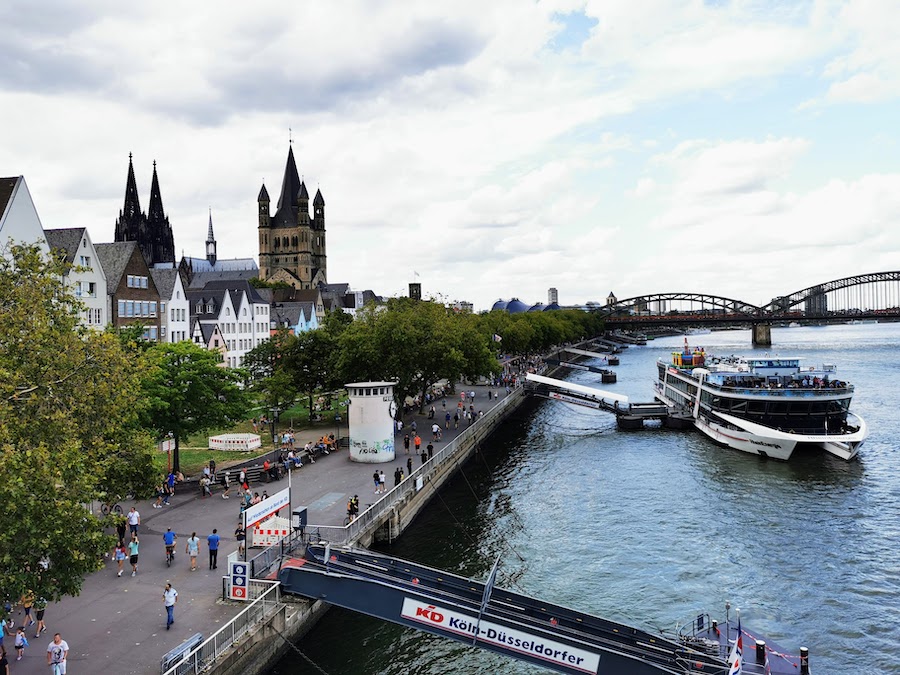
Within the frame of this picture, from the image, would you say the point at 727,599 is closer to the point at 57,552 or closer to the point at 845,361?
the point at 57,552

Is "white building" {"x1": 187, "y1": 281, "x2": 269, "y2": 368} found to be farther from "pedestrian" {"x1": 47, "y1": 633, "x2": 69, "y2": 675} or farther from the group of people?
"pedestrian" {"x1": 47, "y1": 633, "x2": 69, "y2": 675}

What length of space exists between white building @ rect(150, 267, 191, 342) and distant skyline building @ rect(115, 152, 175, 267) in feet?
301

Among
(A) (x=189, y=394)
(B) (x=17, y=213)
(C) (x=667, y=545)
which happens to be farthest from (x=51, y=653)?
(B) (x=17, y=213)

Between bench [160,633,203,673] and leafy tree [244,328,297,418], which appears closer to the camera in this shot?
bench [160,633,203,673]

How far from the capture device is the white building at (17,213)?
4306 cm

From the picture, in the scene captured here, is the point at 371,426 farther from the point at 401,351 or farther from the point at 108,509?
the point at 108,509

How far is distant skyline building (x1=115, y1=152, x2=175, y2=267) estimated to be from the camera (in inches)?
6614

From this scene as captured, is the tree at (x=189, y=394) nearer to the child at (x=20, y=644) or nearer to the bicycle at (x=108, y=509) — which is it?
the bicycle at (x=108, y=509)

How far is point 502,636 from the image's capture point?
20266 millimetres

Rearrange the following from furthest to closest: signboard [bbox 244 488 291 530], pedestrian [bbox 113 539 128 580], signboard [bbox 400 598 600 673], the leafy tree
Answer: the leafy tree < pedestrian [bbox 113 539 128 580] < signboard [bbox 244 488 291 530] < signboard [bbox 400 598 600 673]

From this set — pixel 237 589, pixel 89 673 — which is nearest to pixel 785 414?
pixel 237 589

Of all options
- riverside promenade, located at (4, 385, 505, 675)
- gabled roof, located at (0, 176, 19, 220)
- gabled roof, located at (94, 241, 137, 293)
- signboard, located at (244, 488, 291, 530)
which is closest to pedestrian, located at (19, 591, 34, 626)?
riverside promenade, located at (4, 385, 505, 675)

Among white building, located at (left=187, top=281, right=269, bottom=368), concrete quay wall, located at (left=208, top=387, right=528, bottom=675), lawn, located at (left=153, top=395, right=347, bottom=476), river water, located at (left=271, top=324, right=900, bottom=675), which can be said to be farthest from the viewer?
white building, located at (left=187, top=281, right=269, bottom=368)

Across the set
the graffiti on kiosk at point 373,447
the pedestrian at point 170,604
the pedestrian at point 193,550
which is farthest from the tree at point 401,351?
the pedestrian at point 170,604
